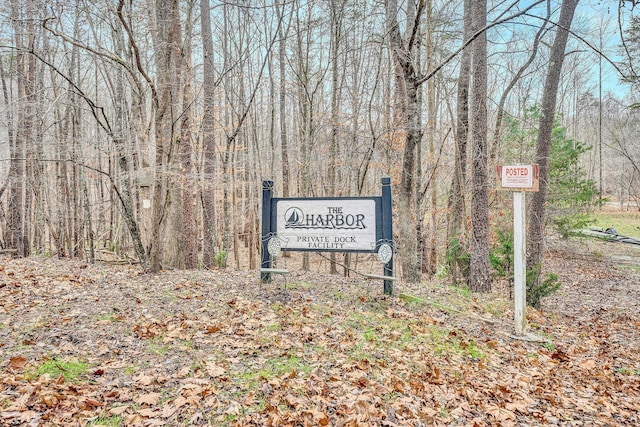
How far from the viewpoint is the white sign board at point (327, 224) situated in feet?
18.7

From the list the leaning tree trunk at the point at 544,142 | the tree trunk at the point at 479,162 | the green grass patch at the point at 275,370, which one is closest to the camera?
the green grass patch at the point at 275,370

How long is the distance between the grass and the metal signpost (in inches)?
833

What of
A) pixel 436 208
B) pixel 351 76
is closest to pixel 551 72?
pixel 436 208

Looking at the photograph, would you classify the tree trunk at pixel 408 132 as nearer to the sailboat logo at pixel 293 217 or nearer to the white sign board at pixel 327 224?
the white sign board at pixel 327 224

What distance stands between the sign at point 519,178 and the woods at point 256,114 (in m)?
1.76

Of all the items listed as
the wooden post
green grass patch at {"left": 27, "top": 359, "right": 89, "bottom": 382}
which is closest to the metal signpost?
the wooden post

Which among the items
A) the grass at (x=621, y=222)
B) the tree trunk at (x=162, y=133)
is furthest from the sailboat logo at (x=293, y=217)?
the grass at (x=621, y=222)

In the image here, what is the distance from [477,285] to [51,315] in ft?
23.5

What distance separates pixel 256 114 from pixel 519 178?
14.3 metres

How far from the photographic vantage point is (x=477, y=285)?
7594mm

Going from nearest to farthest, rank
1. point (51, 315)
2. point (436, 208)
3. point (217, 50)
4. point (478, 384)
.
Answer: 1. point (478, 384)
2. point (51, 315)
3. point (436, 208)
4. point (217, 50)

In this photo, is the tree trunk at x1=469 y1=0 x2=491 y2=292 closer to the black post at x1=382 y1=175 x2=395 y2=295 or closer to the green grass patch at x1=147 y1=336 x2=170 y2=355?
the black post at x1=382 y1=175 x2=395 y2=295

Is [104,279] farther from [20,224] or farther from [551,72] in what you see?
[551,72]

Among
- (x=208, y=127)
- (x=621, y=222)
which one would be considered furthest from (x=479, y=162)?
(x=621, y=222)
